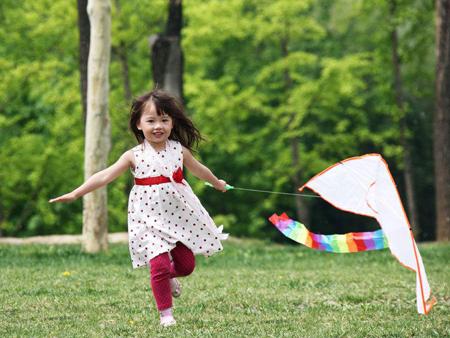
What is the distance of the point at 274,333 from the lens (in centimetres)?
589

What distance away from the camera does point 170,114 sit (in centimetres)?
655

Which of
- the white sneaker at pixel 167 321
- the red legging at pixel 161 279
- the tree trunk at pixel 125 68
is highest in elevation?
the red legging at pixel 161 279

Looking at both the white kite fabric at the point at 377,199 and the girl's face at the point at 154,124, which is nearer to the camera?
the white kite fabric at the point at 377,199

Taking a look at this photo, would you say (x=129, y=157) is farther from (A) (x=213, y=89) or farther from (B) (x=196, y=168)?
(A) (x=213, y=89)

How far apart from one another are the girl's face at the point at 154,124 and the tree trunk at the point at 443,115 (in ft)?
39.3

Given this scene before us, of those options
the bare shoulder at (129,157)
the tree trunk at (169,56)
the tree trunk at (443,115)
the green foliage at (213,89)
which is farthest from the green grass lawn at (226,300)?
the green foliage at (213,89)

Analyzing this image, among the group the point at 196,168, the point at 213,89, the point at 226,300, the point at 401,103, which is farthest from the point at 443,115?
the point at 196,168

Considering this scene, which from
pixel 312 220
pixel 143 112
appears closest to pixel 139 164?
pixel 143 112

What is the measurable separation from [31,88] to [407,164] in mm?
12026

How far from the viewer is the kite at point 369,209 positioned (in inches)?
208

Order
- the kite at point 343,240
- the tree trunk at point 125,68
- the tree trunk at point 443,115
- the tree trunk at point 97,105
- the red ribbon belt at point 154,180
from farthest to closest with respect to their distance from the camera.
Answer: the tree trunk at point 125,68 < the tree trunk at point 443,115 < the tree trunk at point 97,105 < the red ribbon belt at point 154,180 < the kite at point 343,240

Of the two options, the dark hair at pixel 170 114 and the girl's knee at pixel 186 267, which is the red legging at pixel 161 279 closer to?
the girl's knee at pixel 186 267

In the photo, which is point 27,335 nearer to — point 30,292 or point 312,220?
point 30,292

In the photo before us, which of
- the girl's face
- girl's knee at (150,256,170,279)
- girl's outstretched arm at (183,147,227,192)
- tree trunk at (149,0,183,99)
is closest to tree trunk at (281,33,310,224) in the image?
tree trunk at (149,0,183,99)
